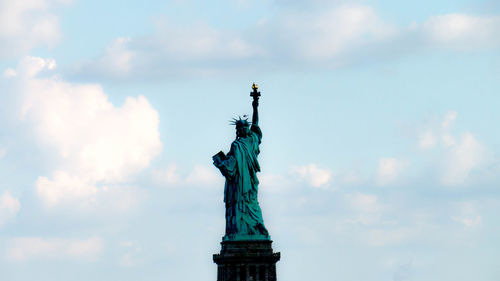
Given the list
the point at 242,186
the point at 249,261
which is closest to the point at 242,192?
the point at 242,186

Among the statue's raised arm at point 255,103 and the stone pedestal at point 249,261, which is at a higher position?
the statue's raised arm at point 255,103

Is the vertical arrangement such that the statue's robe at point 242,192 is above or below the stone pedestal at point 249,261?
above

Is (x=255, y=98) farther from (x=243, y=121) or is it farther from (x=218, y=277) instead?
(x=218, y=277)

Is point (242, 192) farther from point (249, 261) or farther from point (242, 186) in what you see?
point (249, 261)

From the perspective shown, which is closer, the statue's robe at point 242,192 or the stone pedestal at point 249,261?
the stone pedestal at point 249,261

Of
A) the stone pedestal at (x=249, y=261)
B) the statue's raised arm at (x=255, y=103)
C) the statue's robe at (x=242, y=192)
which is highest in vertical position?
the statue's raised arm at (x=255, y=103)

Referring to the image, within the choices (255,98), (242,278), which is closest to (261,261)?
(242,278)

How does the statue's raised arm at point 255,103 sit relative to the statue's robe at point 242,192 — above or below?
above
